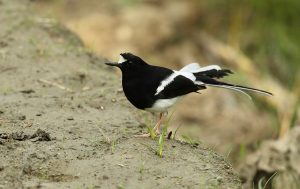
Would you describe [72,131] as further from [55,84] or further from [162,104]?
[55,84]

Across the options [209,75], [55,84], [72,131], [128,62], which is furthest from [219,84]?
[55,84]

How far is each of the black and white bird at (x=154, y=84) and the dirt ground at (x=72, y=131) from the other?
0.85 ft

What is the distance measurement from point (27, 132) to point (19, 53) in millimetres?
1801

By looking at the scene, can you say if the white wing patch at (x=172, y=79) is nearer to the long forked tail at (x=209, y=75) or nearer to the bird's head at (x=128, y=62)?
the long forked tail at (x=209, y=75)

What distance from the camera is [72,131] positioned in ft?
15.5

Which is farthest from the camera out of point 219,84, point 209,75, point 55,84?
point 55,84

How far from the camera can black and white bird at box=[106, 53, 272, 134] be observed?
4707mm

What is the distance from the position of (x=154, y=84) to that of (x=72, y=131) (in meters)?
0.62

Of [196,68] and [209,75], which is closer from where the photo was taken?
[209,75]

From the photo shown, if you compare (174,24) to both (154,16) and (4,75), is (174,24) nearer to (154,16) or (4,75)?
(154,16)

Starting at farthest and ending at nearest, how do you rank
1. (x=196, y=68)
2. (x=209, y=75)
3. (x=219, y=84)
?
(x=196, y=68) → (x=209, y=75) → (x=219, y=84)

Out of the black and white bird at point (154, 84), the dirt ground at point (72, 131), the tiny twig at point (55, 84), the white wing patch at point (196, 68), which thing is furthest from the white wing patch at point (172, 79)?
the tiny twig at point (55, 84)

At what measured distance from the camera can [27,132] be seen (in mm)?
4594

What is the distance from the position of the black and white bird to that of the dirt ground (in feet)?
0.85
